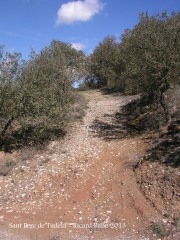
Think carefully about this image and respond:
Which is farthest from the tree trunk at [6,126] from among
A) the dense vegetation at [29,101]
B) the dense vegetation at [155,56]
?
the dense vegetation at [155,56]

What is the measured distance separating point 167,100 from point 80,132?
6493 mm

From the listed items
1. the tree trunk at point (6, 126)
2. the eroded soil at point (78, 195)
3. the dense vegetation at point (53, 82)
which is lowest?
the eroded soil at point (78, 195)

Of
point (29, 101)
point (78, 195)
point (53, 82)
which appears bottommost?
point (78, 195)

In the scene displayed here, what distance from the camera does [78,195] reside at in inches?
490

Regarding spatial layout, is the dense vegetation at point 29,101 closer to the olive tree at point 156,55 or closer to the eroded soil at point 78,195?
the eroded soil at point 78,195

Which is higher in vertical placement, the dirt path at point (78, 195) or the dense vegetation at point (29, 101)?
the dense vegetation at point (29, 101)

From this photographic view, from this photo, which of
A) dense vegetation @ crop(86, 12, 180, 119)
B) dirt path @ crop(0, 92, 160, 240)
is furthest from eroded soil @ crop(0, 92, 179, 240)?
dense vegetation @ crop(86, 12, 180, 119)

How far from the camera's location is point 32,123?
1873cm

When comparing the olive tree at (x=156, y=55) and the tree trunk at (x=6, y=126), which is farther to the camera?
the tree trunk at (x=6, y=126)

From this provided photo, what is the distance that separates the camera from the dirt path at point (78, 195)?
10.1m

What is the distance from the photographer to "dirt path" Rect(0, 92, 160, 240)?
10102 millimetres

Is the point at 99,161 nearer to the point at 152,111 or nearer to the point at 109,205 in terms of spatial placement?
the point at 109,205

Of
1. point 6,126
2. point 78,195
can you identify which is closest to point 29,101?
point 6,126

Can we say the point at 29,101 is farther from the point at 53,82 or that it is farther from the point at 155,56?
the point at 155,56
